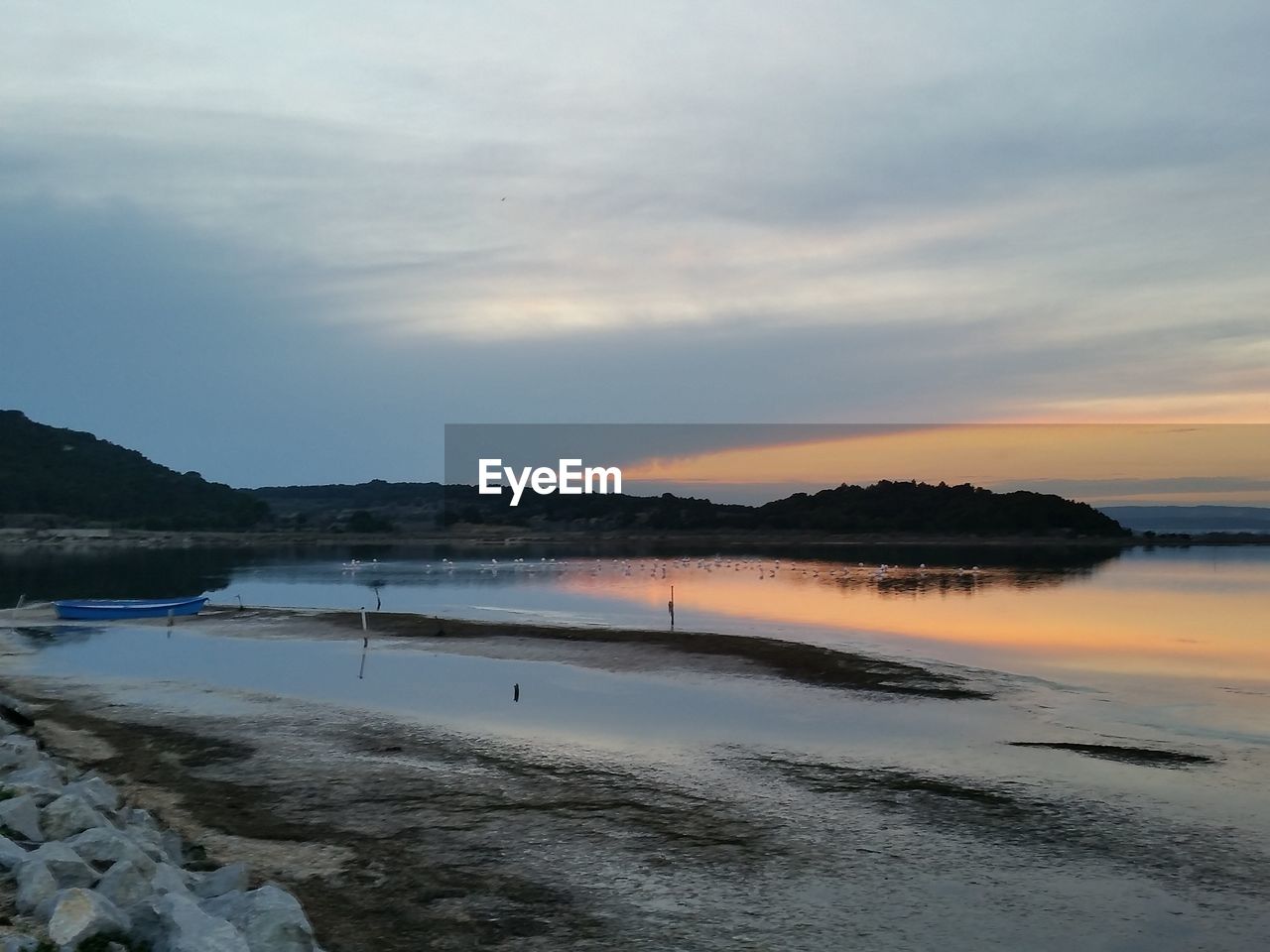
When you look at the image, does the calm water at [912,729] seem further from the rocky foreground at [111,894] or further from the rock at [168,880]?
the rock at [168,880]

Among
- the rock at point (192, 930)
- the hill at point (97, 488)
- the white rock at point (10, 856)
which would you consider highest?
the hill at point (97, 488)

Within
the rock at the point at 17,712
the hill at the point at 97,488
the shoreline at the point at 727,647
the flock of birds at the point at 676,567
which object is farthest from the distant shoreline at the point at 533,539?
the rock at the point at 17,712

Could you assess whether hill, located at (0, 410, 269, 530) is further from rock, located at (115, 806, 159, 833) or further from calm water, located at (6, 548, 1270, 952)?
rock, located at (115, 806, 159, 833)

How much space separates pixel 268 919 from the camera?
28.1 feet

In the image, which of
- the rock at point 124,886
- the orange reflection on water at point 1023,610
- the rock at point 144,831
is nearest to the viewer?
the rock at point 124,886

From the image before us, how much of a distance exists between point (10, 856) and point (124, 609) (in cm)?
4165

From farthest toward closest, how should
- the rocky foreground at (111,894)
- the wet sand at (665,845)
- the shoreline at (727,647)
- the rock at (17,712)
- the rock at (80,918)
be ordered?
the shoreline at (727,647)
the rock at (17,712)
the wet sand at (665,845)
the rocky foreground at (111,894)
the rock at (80,918)

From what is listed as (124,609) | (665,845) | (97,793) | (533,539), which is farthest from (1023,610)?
(533,539)

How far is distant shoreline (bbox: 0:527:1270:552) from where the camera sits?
134m

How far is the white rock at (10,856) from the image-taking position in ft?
27.7

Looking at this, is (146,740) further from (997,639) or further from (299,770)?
(997,639)

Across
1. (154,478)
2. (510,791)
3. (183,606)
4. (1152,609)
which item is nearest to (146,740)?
(510,791)

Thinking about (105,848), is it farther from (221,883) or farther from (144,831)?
(144,831)

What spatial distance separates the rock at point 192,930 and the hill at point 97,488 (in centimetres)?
15095
